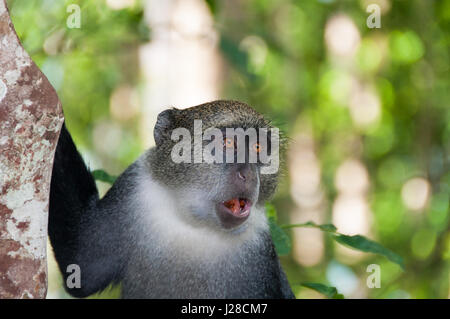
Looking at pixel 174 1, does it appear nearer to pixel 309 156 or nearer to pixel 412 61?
pixel 309 156

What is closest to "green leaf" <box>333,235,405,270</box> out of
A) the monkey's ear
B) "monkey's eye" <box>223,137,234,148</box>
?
"monkey's eye" <box>223,137,234,148</box>

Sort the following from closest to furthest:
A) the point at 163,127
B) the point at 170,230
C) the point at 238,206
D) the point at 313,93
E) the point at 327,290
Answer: the point at 238,206 < the point at 327,290 < the point at 163,127 < the point at 170,230 < the point at 313,93

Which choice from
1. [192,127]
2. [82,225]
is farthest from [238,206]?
[82,225]

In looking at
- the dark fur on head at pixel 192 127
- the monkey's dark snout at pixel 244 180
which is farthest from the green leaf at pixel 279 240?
the monkey's dark snout at pixel 244 180

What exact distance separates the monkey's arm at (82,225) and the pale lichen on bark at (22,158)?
146 cm

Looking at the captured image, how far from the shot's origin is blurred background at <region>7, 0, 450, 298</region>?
22.2 ft

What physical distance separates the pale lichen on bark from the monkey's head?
148 cm

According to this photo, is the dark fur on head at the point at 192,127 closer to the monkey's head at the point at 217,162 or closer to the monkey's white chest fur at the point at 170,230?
the monkey's head at the point at 217,162

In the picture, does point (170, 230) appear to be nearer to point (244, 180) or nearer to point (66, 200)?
point (66, 200)

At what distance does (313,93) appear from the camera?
16.4 m

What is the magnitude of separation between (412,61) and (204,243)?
33.9 ft

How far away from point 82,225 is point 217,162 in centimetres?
109

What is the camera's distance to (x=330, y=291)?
430 centimetres
